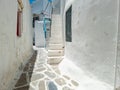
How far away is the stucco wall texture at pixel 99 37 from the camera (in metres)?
2.48

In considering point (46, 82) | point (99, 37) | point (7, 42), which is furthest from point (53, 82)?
point (99, 37)

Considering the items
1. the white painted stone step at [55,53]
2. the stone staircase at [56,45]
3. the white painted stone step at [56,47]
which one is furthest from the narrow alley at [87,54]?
the white painted stone step at [56,47]

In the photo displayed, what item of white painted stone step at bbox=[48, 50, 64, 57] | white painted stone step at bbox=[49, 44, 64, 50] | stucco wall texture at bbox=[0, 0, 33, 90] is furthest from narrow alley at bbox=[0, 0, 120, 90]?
white painted stone step at bbox=[49, 44, 64, 50]

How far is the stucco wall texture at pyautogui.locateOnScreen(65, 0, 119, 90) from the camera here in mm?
2479

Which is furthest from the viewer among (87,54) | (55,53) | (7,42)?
(55,53)

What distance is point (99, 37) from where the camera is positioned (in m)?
2.83

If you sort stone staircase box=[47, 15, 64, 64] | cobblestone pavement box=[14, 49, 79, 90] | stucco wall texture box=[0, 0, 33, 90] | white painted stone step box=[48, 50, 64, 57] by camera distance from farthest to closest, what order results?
white painted stone step box=[48, 50, 64, 57] < stone staircase box=[47, 15, 64, 64] < cobblestone pavement box=[14, 49, 79, 90] < stucco wall texture box=[0, 0, 33, 90]

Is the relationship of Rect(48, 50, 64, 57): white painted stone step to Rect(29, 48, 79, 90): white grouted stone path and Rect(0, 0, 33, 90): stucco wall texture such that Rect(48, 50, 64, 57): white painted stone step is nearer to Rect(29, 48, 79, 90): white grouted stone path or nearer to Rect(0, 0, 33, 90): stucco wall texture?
Rect(29, 48, 79, 90): white grouted stone path

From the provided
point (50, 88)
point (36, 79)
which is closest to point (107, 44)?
point (50, 88)

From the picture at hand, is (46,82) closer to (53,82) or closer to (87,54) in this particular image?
(53,82)

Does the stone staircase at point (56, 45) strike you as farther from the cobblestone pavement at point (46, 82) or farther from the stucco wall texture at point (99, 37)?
the stucco wall texture at point (99, 37)

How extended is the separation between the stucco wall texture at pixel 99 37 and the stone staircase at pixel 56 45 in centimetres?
233

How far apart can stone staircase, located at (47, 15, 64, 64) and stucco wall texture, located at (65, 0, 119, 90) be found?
91.6 inches

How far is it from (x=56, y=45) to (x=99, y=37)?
421 centimetres
